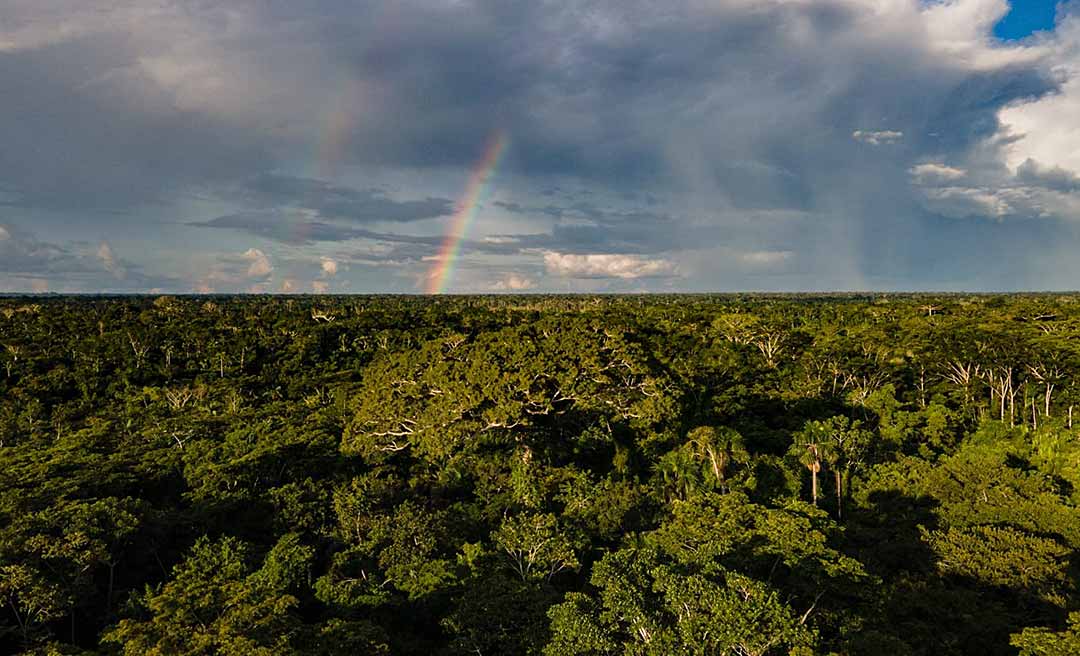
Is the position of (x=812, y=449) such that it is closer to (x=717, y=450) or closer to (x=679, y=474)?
(x=717, y=450)

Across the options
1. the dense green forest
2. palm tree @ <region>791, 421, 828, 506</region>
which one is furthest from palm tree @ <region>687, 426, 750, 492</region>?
palm tree @ <region>791, 421, 828, 506</region>

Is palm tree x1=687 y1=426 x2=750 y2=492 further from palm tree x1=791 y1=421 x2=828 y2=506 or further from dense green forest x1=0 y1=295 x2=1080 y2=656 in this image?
palm tree x1=791 y1=421 x2=828 y2=506

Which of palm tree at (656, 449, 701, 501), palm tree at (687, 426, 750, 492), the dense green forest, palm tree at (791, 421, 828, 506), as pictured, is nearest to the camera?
the dense green forest

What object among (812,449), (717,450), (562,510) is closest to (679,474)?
(717,450)

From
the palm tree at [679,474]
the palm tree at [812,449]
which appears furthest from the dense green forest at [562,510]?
the palm tree at [812,449]

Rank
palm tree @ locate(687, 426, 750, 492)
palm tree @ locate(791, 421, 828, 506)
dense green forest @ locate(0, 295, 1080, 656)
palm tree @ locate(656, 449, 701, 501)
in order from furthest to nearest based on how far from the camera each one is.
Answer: palm tree @ locate(791, 421, 828, 506), palm tree @ locate(687, 426, 750, 492), palm tree @ locate(656, 449, 701, 501), dense green forest @ locate(0, 295, 1080, 656)

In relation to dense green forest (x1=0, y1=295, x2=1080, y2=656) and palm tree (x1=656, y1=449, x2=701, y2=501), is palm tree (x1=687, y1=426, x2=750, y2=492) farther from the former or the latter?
palm tree (x1=656, y1=449, x2=701, y2=501)

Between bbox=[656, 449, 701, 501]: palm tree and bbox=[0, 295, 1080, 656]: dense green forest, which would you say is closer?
bbox=[0, 295, 1080, 656]: dense green forest

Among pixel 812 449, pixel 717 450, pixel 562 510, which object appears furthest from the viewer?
pixel 812 449

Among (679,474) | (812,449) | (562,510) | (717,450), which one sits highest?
(717,450)

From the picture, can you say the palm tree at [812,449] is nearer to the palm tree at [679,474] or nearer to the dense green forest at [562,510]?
the dense green forest at [562,510]
